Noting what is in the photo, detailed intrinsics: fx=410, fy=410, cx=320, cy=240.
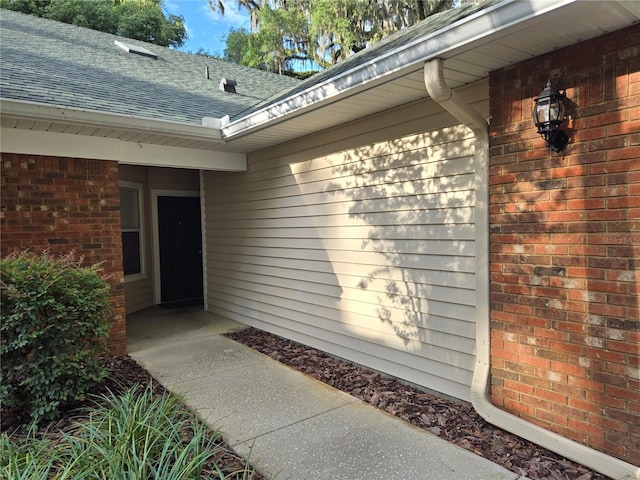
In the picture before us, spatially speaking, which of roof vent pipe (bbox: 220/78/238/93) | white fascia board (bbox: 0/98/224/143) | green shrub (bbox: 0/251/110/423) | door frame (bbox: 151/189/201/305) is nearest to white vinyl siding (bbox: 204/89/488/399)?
white fascia board (bbox: 0/98/224/143)

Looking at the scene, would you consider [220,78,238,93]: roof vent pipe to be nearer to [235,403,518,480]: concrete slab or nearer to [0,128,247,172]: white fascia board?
[0,128,247,172]: white fascia board

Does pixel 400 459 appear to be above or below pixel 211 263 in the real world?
below

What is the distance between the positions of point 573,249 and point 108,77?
5792 millimetres

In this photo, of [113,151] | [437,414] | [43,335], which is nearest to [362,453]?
[437,414]

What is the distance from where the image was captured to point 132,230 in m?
7.06

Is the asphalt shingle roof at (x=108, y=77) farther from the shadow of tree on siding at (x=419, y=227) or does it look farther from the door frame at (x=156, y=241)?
the shadow of tree on siding at (x=419, y=227)

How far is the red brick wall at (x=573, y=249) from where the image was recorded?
7.55 feet

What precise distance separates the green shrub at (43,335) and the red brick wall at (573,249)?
125 inches

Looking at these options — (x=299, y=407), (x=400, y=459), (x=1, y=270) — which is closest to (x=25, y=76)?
(x=1, y=270)

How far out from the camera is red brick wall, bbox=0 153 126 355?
4234mm

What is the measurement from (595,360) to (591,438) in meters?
0.49

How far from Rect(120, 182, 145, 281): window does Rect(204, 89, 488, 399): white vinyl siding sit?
1.96 meters

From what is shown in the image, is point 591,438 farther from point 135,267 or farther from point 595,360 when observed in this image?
point 135,267

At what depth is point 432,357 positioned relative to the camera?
11.8 feet
